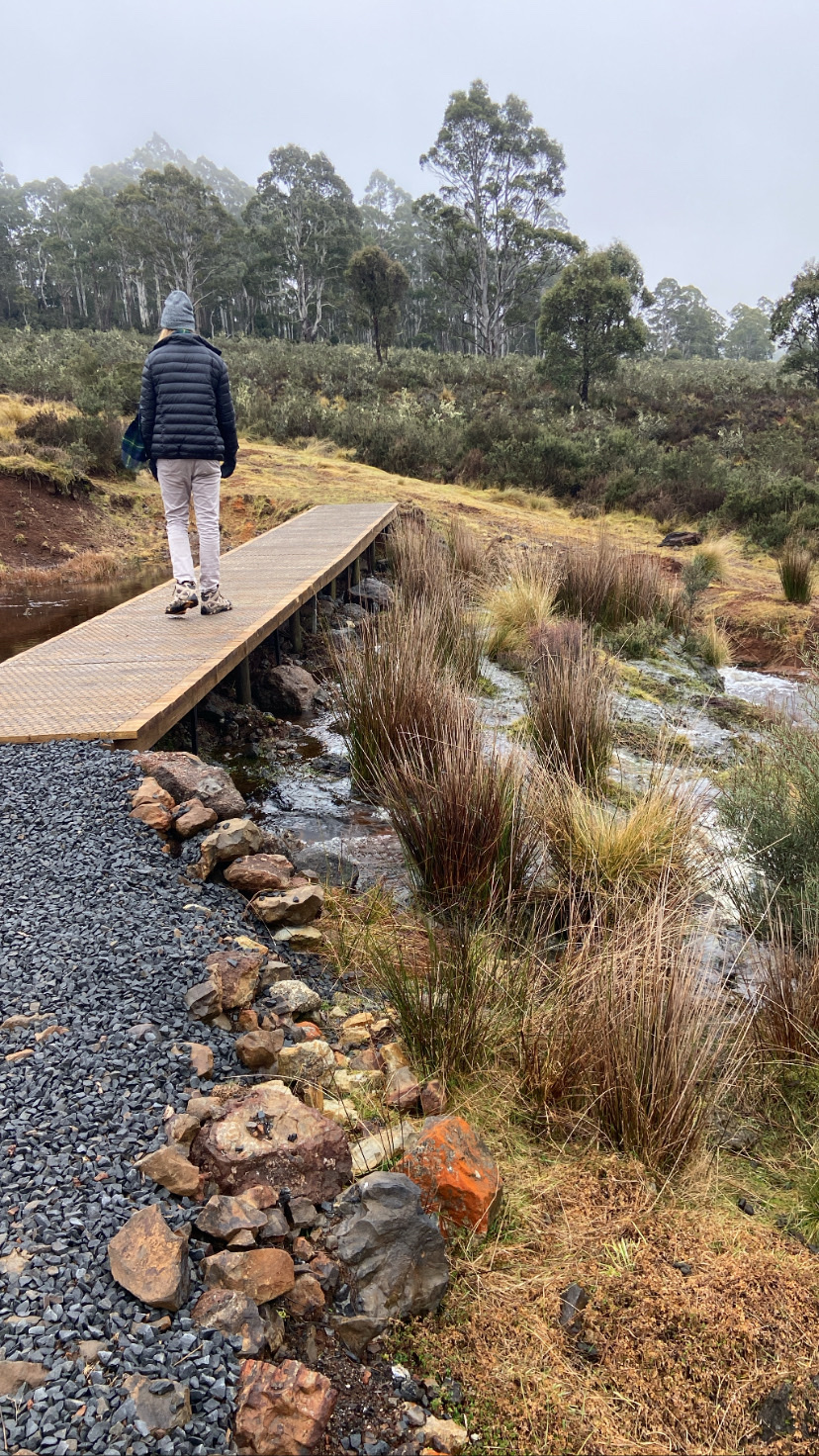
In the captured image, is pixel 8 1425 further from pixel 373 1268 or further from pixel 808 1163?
pixel 808 1163

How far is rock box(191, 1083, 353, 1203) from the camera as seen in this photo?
6.03ft

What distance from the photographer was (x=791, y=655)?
28.0 feet

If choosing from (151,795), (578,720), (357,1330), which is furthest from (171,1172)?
(578,720)

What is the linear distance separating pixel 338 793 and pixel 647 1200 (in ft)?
10.4

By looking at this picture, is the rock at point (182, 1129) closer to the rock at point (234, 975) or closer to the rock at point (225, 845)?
the rock at point (234, 975)

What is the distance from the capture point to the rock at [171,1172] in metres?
1.75

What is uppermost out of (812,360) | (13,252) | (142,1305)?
(13,252)

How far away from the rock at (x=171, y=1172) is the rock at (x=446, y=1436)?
0.60 metres

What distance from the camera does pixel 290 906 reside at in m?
3.12

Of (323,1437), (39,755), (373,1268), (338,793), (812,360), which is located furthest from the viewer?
(812,360)

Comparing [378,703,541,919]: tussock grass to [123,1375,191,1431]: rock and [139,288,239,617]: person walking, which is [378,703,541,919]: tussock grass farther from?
[139,288,239,617]: person walking

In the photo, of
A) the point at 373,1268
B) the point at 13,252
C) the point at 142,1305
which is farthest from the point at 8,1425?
the point at 13,252

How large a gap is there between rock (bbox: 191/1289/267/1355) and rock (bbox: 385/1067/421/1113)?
0.76m

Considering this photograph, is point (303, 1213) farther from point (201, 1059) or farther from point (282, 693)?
point (282, 693)
